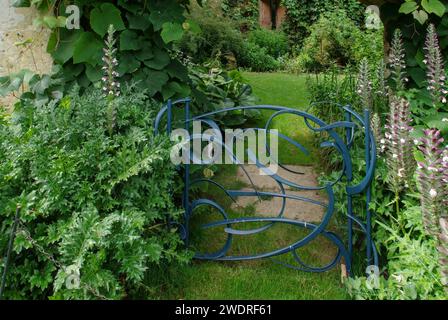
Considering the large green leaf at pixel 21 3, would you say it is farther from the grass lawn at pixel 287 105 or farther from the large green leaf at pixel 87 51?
the grass lawn at pixel 287 105

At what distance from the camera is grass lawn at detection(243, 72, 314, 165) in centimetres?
382

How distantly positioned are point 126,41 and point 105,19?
163 millimetres

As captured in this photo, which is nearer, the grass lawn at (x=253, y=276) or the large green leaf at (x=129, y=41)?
the grass lawn at (x=253, y=276)

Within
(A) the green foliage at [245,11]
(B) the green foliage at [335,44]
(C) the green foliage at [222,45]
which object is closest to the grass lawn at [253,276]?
(C) the green foliage at [222,45]

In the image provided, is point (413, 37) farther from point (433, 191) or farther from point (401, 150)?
point (433, 191)

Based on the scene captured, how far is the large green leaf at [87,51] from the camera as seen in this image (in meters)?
2.64

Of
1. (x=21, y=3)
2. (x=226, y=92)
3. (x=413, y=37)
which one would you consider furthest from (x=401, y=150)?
(x=226, y=92)

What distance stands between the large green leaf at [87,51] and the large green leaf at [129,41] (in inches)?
5.7

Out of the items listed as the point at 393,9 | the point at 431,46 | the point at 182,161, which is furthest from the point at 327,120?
the point at 182,161

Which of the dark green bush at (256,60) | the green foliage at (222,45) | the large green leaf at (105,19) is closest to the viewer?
the large green leaf at (105,19)

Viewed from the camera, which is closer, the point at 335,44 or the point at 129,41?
the point at 129,41

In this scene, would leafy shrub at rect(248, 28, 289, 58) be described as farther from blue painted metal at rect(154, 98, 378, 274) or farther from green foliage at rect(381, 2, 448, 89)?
blue painted metal at rect(154, 98, 378, 274)

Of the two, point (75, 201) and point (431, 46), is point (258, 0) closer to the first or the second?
point (431, 46)

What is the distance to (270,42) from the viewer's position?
434 inches
